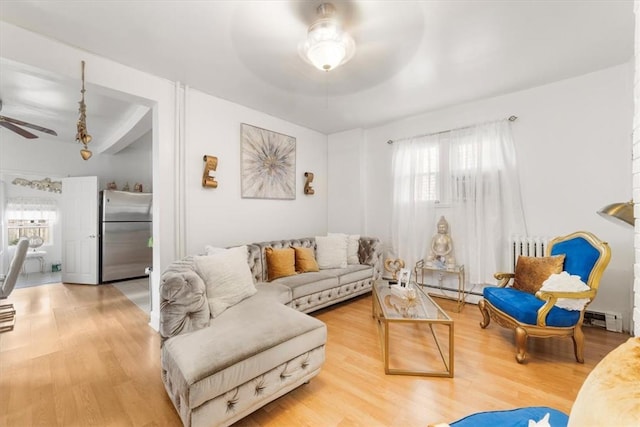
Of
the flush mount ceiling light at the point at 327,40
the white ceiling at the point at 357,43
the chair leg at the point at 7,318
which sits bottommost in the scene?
the chair leg at the point at 7,318

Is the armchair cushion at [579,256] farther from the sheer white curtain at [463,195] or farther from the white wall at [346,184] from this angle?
the white wall at [346,184]

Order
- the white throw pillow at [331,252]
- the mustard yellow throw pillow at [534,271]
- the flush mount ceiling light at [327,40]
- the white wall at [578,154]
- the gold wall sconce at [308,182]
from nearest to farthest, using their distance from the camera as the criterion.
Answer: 1. the flush mount ceiling light at [327,40]
2. the mustard yellow throw pillow at [534,271]
3. the white wall at [578,154]
4. the white throw pillow at [331,252]
5. the gold wall sconce at [308,182]

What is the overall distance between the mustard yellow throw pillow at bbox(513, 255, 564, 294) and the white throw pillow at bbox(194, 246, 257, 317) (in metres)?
2.60

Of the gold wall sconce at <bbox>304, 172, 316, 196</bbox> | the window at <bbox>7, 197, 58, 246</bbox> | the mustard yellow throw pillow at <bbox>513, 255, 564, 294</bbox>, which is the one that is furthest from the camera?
the window at <bbox>7, 197, 58, 246</bbox>

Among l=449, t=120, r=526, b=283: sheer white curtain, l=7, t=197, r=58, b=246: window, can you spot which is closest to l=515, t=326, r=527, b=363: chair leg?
l=449, t=120, r=526, b=283: sheer white curtain

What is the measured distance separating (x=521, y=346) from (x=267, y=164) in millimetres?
3433

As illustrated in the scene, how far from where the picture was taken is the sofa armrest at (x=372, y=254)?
3775 millimetres

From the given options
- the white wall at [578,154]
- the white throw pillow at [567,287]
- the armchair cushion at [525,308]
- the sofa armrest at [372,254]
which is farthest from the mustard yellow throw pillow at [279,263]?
the white wall at [578,154]

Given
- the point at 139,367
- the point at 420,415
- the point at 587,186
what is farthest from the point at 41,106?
the point at 587,186

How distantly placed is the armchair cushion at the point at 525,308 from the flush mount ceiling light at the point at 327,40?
98.0 inches

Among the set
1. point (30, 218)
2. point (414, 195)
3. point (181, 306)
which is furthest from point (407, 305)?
point (30, 218)

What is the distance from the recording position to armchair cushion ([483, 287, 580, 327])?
6.77ft

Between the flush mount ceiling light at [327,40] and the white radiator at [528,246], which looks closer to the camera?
the flush mount ceiling light at [327,40]

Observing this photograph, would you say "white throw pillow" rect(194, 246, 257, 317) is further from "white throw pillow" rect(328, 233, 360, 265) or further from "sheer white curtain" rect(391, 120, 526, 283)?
"sheer white curtain" rect(391, 120, 526, 283)
